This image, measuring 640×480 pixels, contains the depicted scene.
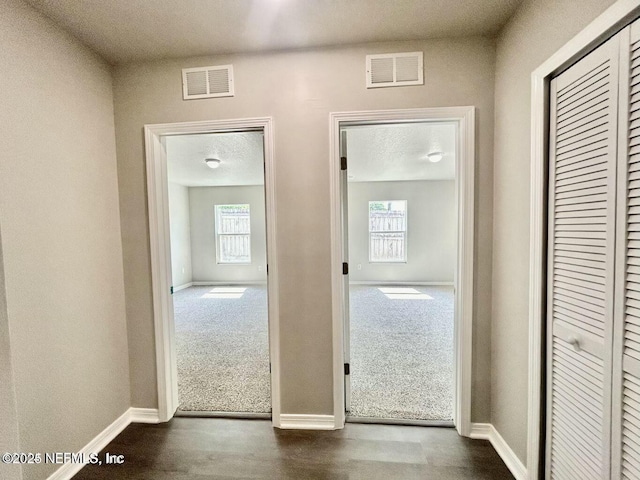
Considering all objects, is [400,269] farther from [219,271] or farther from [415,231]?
[219,271]

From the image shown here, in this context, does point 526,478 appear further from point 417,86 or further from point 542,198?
point 417,86

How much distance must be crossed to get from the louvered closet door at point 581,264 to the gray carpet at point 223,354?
176 cm

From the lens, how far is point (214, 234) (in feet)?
21.2

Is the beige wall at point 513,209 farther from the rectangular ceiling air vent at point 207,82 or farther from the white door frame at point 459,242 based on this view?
the rectangular ceiling air vent at point 207,82

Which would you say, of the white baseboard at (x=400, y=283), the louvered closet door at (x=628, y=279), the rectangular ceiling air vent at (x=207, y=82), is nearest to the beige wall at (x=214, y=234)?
the white baseboard at (x=400, y=283)

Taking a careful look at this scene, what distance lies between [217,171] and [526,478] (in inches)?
201

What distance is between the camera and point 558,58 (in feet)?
3.52

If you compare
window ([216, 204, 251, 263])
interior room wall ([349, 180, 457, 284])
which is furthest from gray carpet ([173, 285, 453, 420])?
window ([216, 204, 251, 263])

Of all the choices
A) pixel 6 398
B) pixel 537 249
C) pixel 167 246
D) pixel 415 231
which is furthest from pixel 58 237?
pixel 415 231

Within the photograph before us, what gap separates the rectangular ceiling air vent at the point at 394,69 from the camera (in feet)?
5.17

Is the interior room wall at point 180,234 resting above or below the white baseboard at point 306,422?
above

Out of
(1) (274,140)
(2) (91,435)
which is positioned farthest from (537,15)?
(2) (91,435)

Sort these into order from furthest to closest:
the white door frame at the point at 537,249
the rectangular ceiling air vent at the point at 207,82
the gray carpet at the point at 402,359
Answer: the gray carpet at the point at 402,359
the rectangular ceiling air vent at the point at 207,82
the white door frame at the point at 537,249

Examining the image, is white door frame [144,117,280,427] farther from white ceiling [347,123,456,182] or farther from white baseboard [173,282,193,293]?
white baseboard [173,282,193,293]
